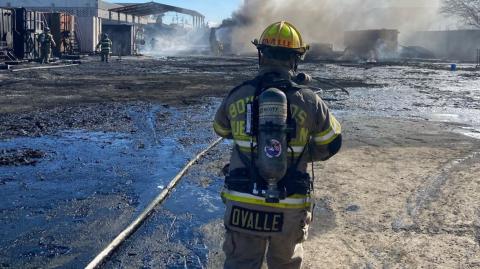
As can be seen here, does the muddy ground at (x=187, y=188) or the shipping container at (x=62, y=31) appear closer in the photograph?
the muddy ground at (x=187, y=188)

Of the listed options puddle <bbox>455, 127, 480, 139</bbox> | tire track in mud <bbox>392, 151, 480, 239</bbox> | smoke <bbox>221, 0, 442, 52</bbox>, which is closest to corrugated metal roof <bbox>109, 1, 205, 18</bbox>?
smoke <bbox>221, 0, 442, 52</bbox>

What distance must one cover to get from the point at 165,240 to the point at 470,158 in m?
5.25

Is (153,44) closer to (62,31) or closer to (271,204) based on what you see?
(62,31)

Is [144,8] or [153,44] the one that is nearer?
[144,8]

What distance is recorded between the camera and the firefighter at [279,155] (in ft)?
8.44

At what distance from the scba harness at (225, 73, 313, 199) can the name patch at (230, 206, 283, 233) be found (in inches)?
4.4

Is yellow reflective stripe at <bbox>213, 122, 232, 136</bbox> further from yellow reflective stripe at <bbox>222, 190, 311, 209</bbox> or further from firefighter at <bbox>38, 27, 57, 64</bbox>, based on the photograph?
firefighter at <bbox>38, 27, 57, 64</bbox>

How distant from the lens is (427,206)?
4.99 m

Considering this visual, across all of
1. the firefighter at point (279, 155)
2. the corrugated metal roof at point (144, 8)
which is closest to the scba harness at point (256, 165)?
the firefighter at point (279, 155)

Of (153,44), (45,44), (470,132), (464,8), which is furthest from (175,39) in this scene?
(470,132)

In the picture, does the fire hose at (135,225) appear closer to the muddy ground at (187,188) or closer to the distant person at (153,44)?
the muddy ground at (187,188)

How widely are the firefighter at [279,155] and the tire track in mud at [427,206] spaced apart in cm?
205

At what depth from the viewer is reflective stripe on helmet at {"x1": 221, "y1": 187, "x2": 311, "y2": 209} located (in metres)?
2.59

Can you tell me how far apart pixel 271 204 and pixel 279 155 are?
310mm
